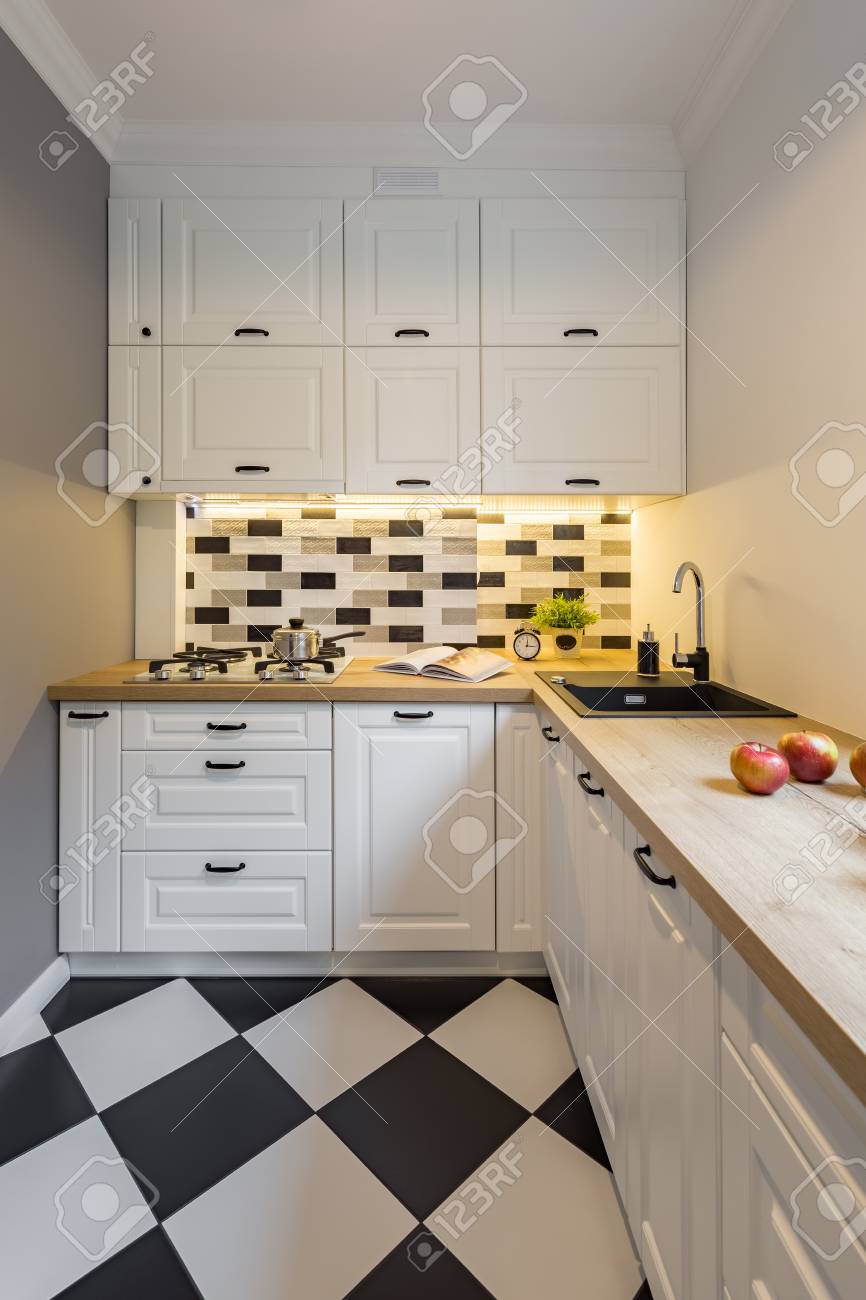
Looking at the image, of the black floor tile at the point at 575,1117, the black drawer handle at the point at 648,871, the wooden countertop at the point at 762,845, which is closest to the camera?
the wooden countertop at the point at 762,845

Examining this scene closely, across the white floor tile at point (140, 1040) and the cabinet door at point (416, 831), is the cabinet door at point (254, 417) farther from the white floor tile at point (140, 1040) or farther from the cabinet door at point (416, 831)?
the white floor tile at point (140, 1040)

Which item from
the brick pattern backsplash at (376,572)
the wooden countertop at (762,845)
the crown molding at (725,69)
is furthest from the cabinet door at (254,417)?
the crown molding at (725,69)

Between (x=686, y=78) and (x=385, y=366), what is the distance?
46.9 inches

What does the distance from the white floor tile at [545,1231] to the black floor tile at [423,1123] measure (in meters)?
0.05

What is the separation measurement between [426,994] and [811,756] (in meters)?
1.39

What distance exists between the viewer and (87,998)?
200 cm

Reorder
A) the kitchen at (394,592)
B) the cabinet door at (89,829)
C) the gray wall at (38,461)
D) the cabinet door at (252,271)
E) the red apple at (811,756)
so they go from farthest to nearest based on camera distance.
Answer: the cabinet door at (252,271), the cabinet door at (89,829), the gray wall at (38,461), the kitchen at (394,592), the red apple at (811,756)

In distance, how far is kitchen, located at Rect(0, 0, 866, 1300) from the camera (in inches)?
52.1

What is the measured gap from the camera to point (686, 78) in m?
2.00

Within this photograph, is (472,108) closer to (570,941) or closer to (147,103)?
(147,103)

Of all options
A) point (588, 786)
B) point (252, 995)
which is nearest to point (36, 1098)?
point (252, 995)

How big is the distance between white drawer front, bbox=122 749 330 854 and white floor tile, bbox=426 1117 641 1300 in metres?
0.98

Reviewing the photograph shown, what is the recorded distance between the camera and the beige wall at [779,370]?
139 cm

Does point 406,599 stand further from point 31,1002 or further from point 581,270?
point 31,1002
